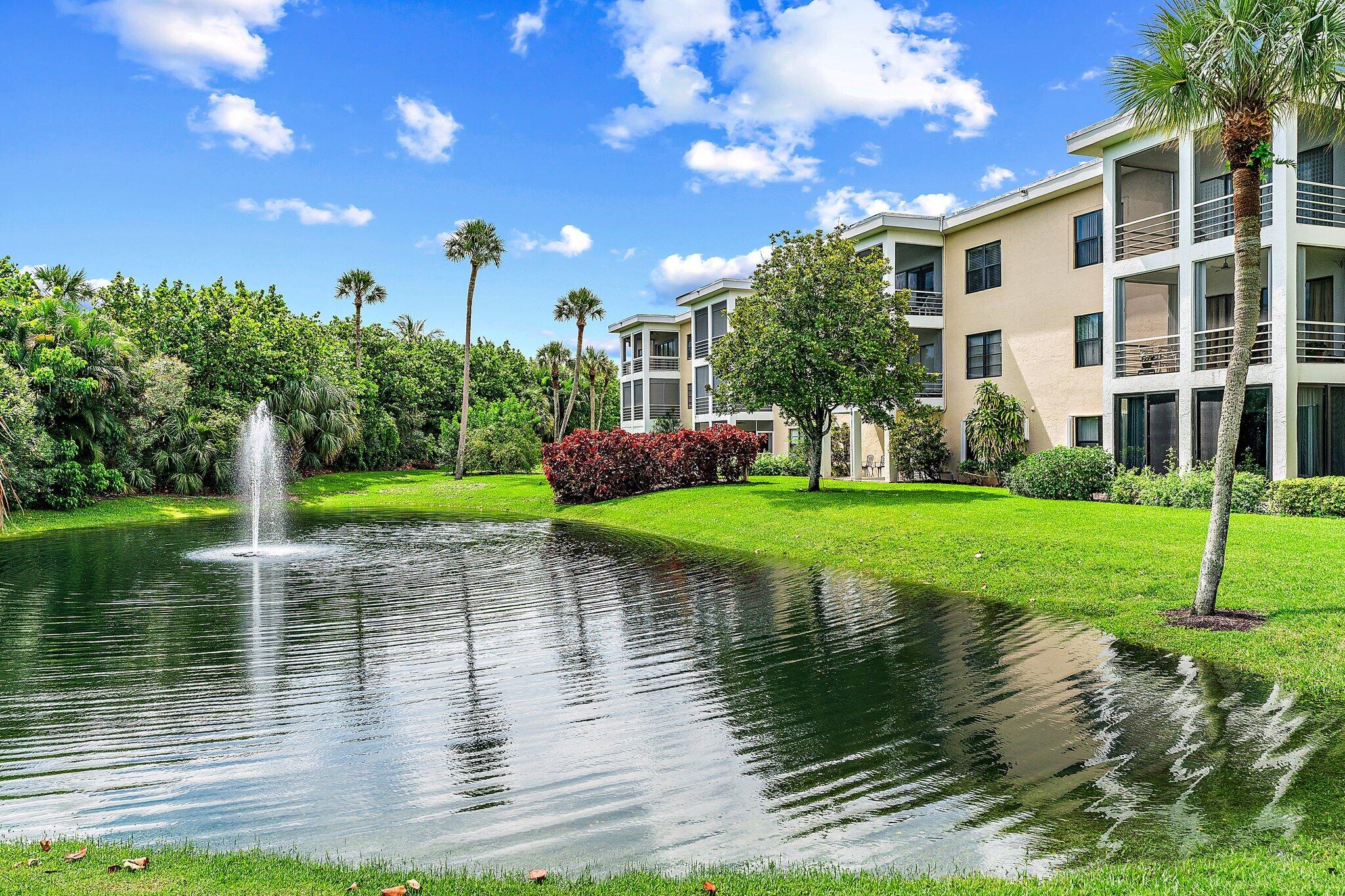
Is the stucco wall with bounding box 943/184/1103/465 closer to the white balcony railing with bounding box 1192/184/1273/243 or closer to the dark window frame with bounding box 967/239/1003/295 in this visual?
the dark window frame with bounding box 967/239/1003/295

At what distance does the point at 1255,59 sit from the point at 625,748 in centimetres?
1081

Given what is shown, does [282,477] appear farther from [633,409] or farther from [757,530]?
[757,530]

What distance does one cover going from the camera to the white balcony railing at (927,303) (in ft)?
110

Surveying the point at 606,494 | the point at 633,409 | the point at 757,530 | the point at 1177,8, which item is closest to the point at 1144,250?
the point at 757,530

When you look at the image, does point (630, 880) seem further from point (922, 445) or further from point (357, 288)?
point (357, 288)

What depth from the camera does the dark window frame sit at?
3077 centimetres

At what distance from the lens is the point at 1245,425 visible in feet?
70.3

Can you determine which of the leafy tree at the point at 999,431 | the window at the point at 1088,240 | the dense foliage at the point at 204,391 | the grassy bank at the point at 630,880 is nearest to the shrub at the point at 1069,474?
the leafy tree at the point at 999,431

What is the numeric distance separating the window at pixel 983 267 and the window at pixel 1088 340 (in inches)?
162

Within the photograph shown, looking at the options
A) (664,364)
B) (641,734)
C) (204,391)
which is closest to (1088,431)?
(641,734)

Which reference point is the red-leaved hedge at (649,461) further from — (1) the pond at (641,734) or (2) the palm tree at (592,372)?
(2) the palm tree at (592,372)

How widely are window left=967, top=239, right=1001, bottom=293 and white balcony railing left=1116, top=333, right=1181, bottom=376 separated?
6523 mm

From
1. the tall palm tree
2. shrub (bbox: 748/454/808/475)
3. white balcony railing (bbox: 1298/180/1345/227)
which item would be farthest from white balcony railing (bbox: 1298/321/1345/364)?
shrub (bbox: 748/454/808/475)

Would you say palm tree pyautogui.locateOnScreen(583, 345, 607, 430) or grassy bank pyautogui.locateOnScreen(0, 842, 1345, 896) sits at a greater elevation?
palm tree pyautogui.locateOnScreen(583, 345, 607, 430)
